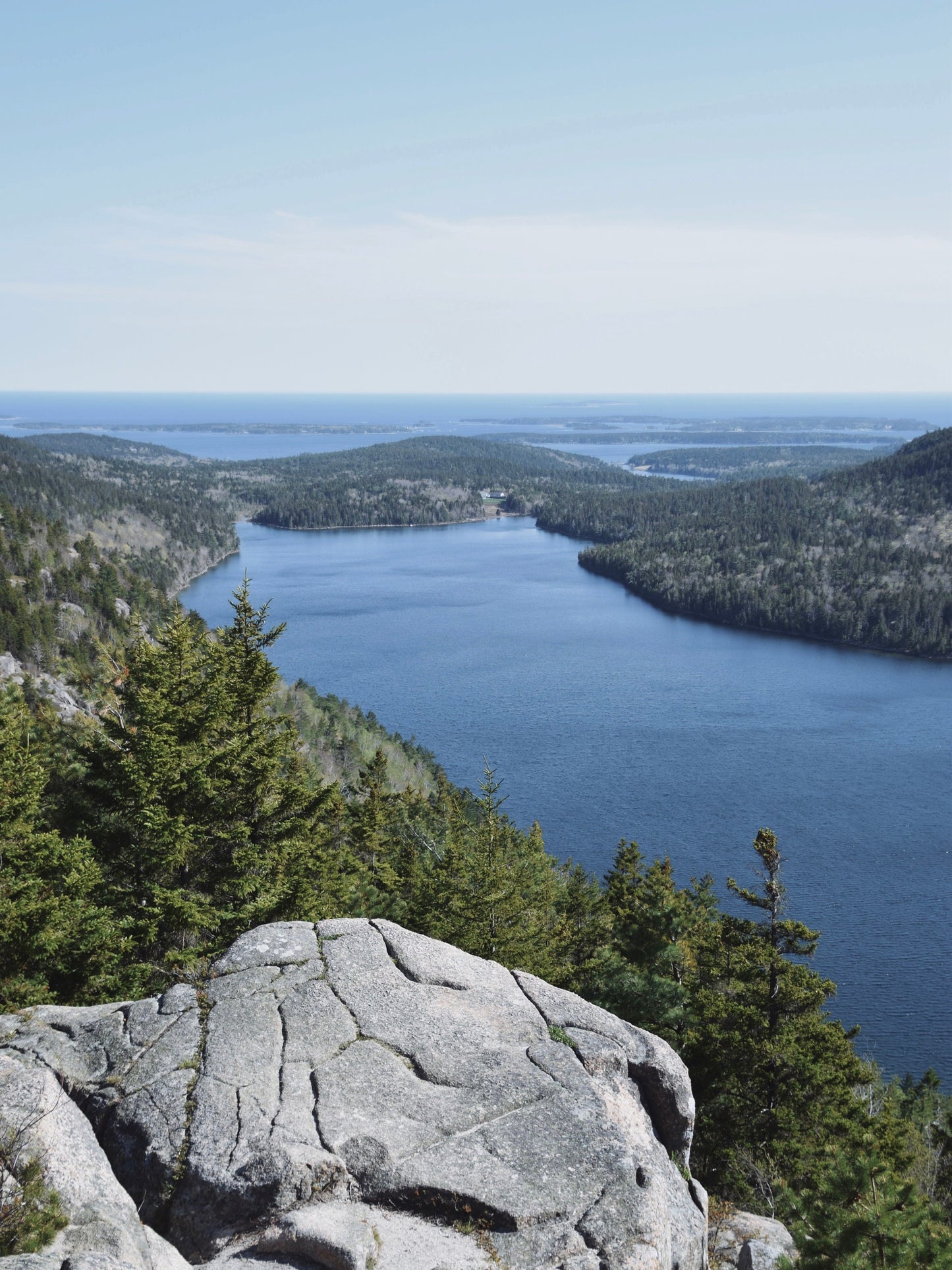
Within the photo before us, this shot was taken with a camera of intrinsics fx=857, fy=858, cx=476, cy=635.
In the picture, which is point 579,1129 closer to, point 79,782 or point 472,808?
point 79,782

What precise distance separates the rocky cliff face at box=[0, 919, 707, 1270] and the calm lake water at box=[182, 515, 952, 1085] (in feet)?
157

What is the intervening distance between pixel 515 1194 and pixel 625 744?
302ft

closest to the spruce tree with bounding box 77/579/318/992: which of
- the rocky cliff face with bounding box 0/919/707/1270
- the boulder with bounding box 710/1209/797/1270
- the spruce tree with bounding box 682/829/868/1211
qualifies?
the rocky cliff face with bounding box 0/919/707/1270

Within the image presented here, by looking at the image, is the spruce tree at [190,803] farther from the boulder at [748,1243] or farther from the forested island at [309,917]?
the boulder at [748,1243]

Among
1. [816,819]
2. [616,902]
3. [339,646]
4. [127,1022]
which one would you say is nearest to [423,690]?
[339,646]

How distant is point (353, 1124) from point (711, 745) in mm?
94089

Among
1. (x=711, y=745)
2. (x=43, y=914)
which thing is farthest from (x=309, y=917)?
(x=711, y=745)

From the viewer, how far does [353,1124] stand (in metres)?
13.2

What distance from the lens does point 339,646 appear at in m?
149

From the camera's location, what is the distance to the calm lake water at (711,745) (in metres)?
64.1

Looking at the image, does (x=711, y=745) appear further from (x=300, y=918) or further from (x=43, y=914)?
(x=43, y=914)

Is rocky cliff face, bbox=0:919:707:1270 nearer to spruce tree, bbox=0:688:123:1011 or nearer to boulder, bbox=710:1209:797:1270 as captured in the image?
boulder, bbox=710:1209:797:1270

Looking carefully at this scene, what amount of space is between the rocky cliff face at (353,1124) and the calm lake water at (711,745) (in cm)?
4783

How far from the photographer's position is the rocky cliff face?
38.8 feet
